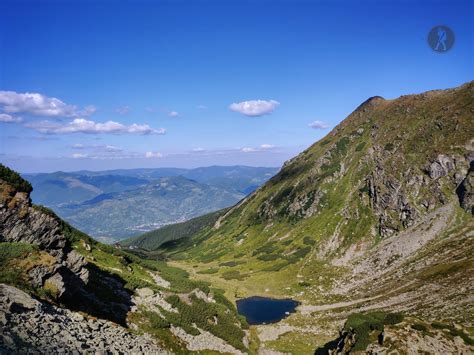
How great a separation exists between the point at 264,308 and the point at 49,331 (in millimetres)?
111221

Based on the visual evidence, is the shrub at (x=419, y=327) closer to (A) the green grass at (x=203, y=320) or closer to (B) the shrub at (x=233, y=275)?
(A) the green grass at (x=203, y=320)

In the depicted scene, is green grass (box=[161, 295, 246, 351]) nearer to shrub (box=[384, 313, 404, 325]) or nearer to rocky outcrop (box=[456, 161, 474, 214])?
shrub (box=[384, 313, 404, 325])

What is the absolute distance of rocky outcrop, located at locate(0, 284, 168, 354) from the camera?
34.5m

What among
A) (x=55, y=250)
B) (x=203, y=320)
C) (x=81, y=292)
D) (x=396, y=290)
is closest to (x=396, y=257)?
(x=396, y=290)

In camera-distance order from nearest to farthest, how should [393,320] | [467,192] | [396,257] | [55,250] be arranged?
1. [55,250]
2. [393,320]
3. [396,257]
4. [467,192]

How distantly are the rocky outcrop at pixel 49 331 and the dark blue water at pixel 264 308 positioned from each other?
82.5 metres

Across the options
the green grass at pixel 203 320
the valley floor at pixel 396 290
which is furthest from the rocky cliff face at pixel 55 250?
the valley floor at pixel 396 290

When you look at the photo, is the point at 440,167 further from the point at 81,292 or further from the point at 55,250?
the point at 55,250

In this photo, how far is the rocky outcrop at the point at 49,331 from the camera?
3450cm

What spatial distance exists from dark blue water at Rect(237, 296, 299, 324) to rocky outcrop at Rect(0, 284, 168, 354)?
8252 centimetres

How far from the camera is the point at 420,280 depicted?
122750 millimetres

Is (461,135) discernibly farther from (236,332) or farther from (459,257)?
(236,332)

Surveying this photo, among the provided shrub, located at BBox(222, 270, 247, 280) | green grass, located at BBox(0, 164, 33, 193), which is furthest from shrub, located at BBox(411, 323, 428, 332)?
shrub, located at BBox(222, 270, 247, 280)

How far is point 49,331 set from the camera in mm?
39188
